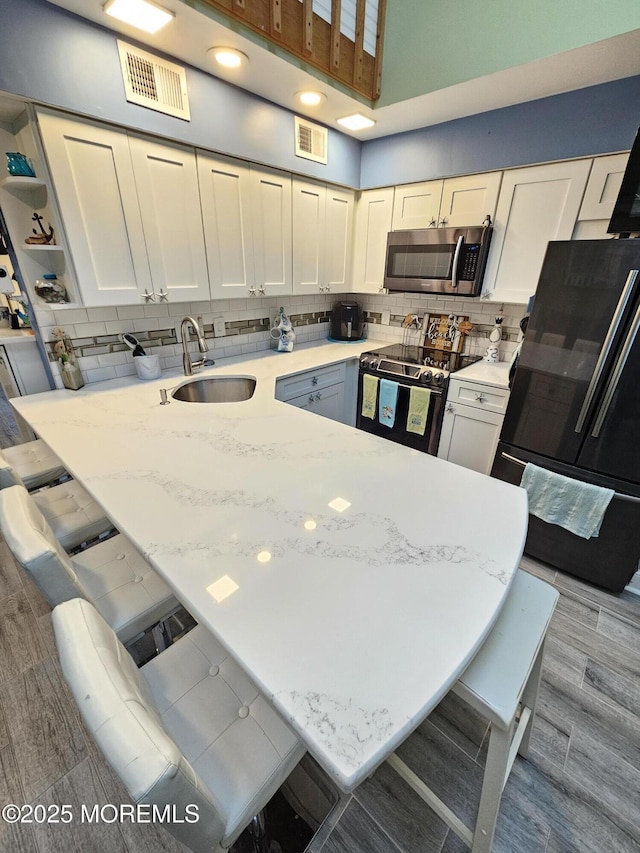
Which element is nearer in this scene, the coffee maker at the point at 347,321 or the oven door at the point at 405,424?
the oven door at the point at 405,424

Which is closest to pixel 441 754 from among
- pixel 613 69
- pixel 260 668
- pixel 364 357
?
pixel 260 668

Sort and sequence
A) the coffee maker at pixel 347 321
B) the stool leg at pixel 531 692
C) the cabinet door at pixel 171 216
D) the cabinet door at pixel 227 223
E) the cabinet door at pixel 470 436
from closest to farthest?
the stool leg at pixel 531 692, the cabinet door at pixel 171 216, the cabinet door at pixel 227 223, the cabinet door at pixel 470 436, the coffee maker at pixel 347 321

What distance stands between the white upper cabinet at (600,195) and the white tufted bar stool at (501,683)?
1920mm

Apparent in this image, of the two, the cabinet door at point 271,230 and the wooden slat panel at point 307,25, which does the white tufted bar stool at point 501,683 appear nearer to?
the cabinet door at point 271,230

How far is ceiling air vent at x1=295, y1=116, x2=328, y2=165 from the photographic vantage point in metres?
2.30

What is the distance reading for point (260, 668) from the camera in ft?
2.05

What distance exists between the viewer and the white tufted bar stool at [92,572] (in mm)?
887

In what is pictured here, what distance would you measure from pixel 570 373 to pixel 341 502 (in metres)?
1.48

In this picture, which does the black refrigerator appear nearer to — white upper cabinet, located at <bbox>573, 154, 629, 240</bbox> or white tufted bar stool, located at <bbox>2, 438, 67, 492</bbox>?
white upper cabinet, located at <bbox>573, 154, 629, 240</bbox>

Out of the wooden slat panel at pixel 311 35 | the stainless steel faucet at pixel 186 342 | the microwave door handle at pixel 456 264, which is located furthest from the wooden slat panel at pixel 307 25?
the stainless steel faucet at pixel 186 342

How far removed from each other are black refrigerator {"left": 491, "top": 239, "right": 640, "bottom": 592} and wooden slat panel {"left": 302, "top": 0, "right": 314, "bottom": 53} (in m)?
1.53

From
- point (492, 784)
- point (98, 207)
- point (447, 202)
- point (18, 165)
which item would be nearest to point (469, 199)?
point (447, 202)

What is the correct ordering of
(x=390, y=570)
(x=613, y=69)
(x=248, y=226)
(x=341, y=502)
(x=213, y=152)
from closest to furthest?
1. (x=390, y=570)
2. (x=341, y=502)
3. (x=613, y=69)
4. (x=213, y=152)
5. (x=248, y=226)

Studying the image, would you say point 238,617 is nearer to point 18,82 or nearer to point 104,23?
point 18,82
